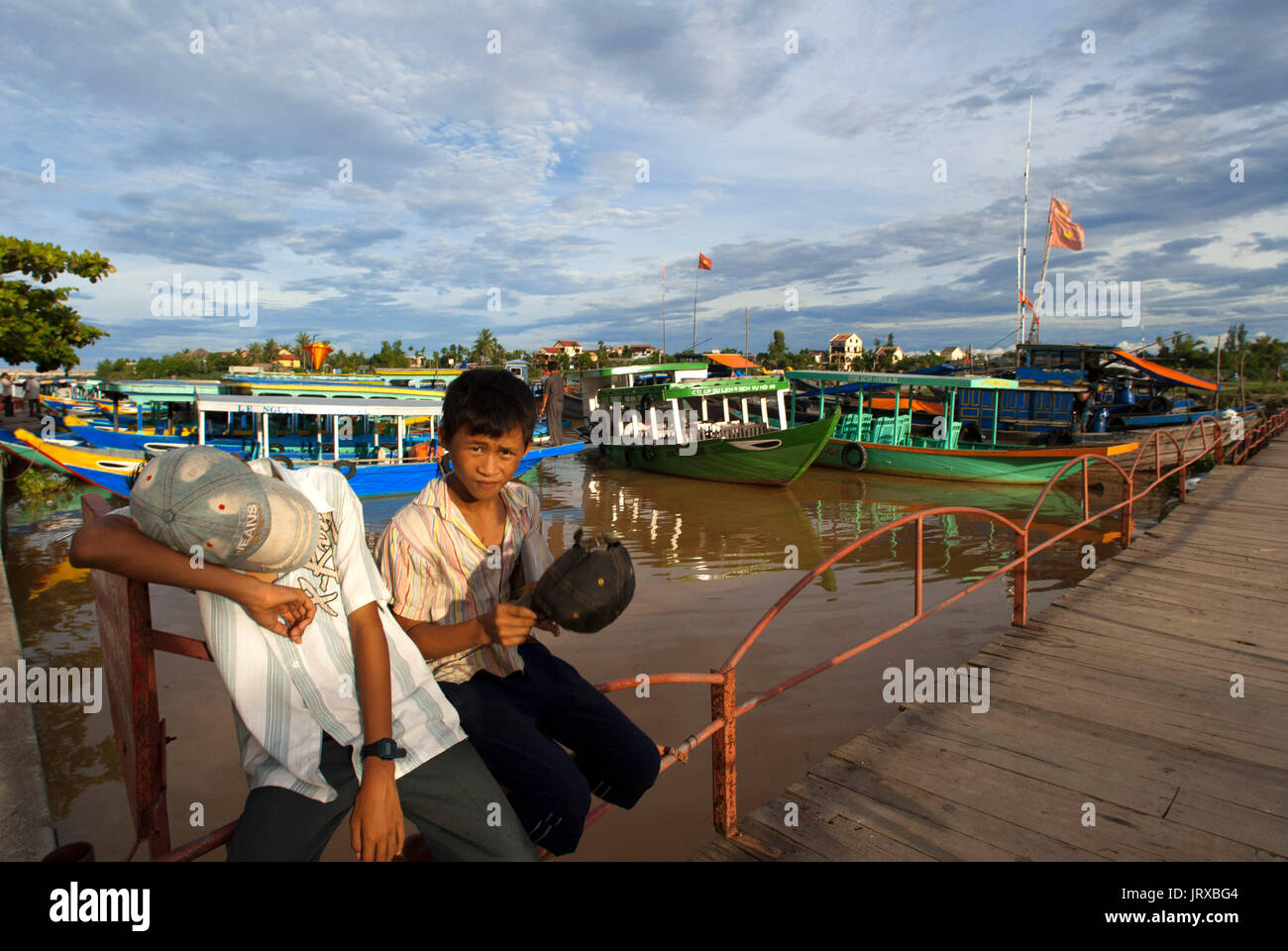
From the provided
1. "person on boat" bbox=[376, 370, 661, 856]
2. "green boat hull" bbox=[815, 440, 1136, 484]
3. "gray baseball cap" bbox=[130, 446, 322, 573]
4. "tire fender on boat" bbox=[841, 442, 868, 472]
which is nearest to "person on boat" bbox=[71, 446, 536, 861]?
"gray baseball cap" bbox=[130, 446, 322, 573]

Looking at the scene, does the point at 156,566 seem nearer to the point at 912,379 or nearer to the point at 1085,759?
the point at 1085,759

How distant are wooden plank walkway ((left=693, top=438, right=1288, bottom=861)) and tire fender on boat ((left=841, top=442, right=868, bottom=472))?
38.7 feet

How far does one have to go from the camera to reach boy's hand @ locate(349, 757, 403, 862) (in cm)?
158

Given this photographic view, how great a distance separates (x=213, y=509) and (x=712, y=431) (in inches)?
610

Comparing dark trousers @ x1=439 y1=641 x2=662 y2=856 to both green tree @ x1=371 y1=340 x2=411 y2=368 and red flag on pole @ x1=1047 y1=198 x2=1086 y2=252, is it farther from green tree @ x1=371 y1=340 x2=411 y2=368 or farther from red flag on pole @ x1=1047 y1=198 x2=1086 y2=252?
green tree @ x1=371 y1=340 x2=411 y2=368

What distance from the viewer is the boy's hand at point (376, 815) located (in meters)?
1.58

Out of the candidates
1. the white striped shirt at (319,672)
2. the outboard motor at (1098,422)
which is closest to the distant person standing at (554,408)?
the outboard motor at (1098,422)

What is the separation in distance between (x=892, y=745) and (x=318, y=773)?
2.56 m

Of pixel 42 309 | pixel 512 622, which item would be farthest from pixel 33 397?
pixel 512 622

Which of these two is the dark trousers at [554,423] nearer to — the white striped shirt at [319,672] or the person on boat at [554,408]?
the person on boat at [554,408]

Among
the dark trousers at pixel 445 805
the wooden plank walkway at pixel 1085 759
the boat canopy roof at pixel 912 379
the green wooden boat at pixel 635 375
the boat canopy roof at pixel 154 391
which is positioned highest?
the green wooden boat at pixel 635 375

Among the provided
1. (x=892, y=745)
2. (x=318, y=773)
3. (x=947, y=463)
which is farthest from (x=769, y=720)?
(x=947, y=463)

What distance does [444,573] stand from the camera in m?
2.03

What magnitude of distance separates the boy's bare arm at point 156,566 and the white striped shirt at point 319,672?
0.10 m
